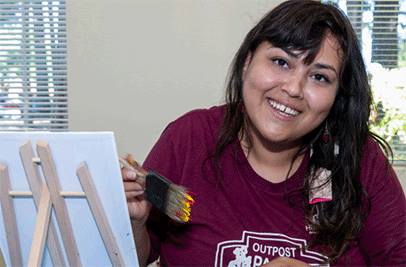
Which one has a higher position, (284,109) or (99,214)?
(284,109)

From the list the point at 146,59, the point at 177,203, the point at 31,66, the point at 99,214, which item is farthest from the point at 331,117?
the point at 31,66

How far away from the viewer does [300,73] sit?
1.02 m

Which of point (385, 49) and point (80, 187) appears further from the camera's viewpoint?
point (385, 49)

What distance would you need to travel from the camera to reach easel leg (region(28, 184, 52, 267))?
0.83 metres

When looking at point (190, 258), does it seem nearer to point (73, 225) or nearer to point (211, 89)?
point (73, 225)

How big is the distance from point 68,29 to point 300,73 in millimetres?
2076

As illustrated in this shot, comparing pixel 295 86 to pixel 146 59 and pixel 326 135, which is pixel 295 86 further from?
pixel 146 59

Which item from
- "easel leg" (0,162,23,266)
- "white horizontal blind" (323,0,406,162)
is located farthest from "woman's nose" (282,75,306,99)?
"white horizontal blind" (323,0,406,162)

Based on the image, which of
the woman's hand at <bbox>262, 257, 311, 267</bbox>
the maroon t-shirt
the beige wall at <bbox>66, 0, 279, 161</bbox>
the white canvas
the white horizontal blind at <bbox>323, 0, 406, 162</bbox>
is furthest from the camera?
the white horizontal blind at <bbox>323, 0, 406, 162</bbox>

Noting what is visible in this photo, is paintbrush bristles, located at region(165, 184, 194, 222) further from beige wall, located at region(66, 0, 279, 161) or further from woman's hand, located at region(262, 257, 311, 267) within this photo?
beige wall, located at region(66, 0, 279, 161)

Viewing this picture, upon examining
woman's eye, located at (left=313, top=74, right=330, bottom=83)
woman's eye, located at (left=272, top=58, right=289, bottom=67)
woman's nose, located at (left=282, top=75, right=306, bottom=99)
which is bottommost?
woman's nose, located at (left=282, top=75, right=306, bottom=99)

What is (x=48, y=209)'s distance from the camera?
33.8 inches

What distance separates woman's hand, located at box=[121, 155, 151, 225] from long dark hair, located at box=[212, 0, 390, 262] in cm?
27

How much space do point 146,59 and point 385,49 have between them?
65.7 inches
